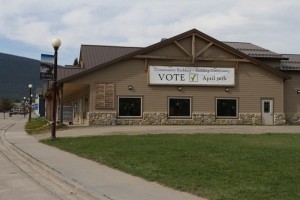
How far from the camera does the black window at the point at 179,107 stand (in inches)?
1361

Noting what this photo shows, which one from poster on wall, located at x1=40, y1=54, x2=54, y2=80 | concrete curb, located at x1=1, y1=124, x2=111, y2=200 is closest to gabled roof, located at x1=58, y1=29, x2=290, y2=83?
poster on wall, located at x1=40, y1=54, x2=54, y2=80

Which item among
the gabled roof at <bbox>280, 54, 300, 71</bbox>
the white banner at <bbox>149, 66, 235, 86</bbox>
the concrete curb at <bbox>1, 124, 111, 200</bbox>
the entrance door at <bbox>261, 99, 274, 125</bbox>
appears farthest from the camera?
the gabled roof at <bbox>280, 54, 300, 71</bbox>

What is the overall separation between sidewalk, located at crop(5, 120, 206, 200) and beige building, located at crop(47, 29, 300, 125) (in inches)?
690

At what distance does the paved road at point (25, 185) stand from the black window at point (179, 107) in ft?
64.7

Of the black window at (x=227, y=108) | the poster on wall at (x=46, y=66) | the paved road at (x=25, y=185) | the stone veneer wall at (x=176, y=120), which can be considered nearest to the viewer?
the paved road at (x=25, y=185)

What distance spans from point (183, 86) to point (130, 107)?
4.08 meters

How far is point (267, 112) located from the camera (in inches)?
1409

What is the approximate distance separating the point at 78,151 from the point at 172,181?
27.0ft

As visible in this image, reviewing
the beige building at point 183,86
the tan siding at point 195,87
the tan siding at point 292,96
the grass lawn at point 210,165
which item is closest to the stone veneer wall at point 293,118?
the tan siding at point 292,96

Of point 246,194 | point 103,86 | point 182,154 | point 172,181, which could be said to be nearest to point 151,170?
point 172,181

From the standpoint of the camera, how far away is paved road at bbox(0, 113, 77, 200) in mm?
9784

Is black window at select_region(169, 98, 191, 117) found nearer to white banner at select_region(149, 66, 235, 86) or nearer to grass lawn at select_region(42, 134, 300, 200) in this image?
white banner at select_region(149, 66, 235, 86)

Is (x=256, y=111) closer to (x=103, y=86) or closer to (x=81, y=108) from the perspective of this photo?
(x=103, y=86)

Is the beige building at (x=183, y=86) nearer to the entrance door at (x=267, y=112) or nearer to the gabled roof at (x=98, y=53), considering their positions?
the entrance door at (x=267, y=112)
